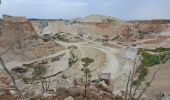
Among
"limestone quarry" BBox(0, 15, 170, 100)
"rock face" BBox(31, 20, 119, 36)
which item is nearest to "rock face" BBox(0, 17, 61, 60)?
"limestone quarry" BBox(0, 15, 170, 100)

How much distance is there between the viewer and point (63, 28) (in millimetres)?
91312

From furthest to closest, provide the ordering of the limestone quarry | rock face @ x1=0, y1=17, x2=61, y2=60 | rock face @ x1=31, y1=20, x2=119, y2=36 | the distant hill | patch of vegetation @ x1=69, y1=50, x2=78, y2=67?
the distant hill < rock face @ x1=31, y1=20, x2=119, y2=36 < rock face @ x1=0, y1=17, x2=61, y2=60 < patch of vegetation @ x1=69, y1=50, x2=78, y2=67 < the limestone quarry

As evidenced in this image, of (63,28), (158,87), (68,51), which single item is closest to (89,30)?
(63,28)

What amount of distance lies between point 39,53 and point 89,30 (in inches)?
1452

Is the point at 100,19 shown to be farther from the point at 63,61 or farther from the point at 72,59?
the point at 63,61

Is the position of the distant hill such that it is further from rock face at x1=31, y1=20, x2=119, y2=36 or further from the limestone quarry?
the limestone quarry

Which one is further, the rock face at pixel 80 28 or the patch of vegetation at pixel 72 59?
the rock face at pixel 80 28

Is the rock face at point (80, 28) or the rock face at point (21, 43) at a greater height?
the rock face at point (21, 43)

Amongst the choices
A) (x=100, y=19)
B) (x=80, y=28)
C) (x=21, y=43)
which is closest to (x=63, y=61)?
(x=21, y=43)

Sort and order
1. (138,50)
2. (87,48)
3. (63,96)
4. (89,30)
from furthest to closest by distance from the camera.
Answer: (89,30), (87,48), (138,50), (63,96)

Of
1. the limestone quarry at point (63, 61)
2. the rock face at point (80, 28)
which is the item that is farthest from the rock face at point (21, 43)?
the rock face at point (80, 28)

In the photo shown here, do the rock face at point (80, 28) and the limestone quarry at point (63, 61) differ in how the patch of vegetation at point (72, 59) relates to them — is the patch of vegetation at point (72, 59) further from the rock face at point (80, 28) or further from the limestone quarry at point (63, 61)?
the rock face at point (80, 28)

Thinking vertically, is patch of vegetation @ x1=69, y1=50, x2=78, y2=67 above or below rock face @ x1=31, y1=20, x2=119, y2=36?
above

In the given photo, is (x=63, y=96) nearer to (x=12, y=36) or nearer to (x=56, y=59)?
(x=56, y=59)
